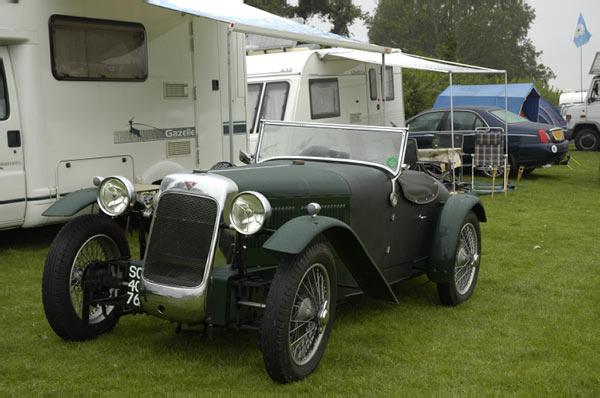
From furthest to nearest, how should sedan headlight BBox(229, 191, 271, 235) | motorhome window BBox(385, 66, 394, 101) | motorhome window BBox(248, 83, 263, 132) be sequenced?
motorhome window BBox(385, 66, 394, 101) < motorhome window BBox(248, 83, 263, 132) < sedan headlight BBox(229, 191, 271, 235)

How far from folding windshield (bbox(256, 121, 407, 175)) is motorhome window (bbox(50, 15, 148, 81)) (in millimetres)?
2878

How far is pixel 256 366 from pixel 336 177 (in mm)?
1365

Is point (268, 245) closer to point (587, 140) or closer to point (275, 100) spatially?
point (275, 100)

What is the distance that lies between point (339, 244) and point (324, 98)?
8138 mm

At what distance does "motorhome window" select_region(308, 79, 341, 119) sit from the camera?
39.3ft

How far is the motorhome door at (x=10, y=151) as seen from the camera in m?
6.99

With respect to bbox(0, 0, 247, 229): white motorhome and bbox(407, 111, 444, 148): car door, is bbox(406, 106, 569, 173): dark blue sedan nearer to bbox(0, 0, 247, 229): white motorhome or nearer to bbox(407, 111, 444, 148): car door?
bbox(407, 111, 444, 148): car door

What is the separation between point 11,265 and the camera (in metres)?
6.88

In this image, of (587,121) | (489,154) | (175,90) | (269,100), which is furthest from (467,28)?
(175,90)

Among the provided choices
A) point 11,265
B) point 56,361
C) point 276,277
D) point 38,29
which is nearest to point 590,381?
point 276,277

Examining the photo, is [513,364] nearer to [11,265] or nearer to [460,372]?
[460,372]

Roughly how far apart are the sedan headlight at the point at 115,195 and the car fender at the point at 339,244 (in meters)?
1.10

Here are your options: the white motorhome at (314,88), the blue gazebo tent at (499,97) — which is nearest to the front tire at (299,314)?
the white motorhome at (314,88)

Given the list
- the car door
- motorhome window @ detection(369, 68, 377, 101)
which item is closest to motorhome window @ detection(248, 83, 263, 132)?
Answer: motorhome window @ detection(369, 68, 377, 101)
